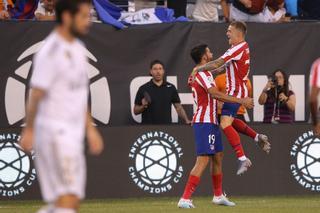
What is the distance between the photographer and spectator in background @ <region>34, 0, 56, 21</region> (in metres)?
16.4

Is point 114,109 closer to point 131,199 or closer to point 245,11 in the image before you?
point 131,199

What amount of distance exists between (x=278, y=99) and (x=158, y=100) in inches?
80.3

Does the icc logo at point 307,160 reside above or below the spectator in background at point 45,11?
below

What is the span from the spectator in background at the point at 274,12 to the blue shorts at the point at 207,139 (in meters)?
4.20

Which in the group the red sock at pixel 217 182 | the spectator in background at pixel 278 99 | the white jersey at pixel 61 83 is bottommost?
the red sock at pixel 217 182

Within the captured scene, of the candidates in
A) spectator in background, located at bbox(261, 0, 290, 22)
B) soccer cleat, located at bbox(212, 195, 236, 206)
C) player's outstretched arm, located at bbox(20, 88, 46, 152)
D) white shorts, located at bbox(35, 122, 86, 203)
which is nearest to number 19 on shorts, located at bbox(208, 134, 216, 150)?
soccer cleat, located at bbox(212, 195, 236, 206)

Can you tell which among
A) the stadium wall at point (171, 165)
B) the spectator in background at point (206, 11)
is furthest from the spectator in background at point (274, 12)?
the stadium wall at point (171, 165)

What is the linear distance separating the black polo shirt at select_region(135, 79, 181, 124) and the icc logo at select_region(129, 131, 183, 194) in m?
0.61

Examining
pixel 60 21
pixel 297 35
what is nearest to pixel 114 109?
pixel 297 35

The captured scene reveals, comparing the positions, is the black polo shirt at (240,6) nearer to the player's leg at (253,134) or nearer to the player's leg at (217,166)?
the player's leg at (253,134)

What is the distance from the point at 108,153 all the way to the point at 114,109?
0.99 metres

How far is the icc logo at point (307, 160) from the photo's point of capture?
1597 centimetres

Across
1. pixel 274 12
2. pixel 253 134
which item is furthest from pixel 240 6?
pixel 253 134

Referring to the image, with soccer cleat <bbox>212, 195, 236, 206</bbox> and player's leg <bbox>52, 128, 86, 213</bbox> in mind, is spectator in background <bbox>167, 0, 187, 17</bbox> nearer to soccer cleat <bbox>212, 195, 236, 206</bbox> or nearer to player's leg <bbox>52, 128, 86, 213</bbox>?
soccer cleat <bbox>212, 195, 236, 206</bbox>
